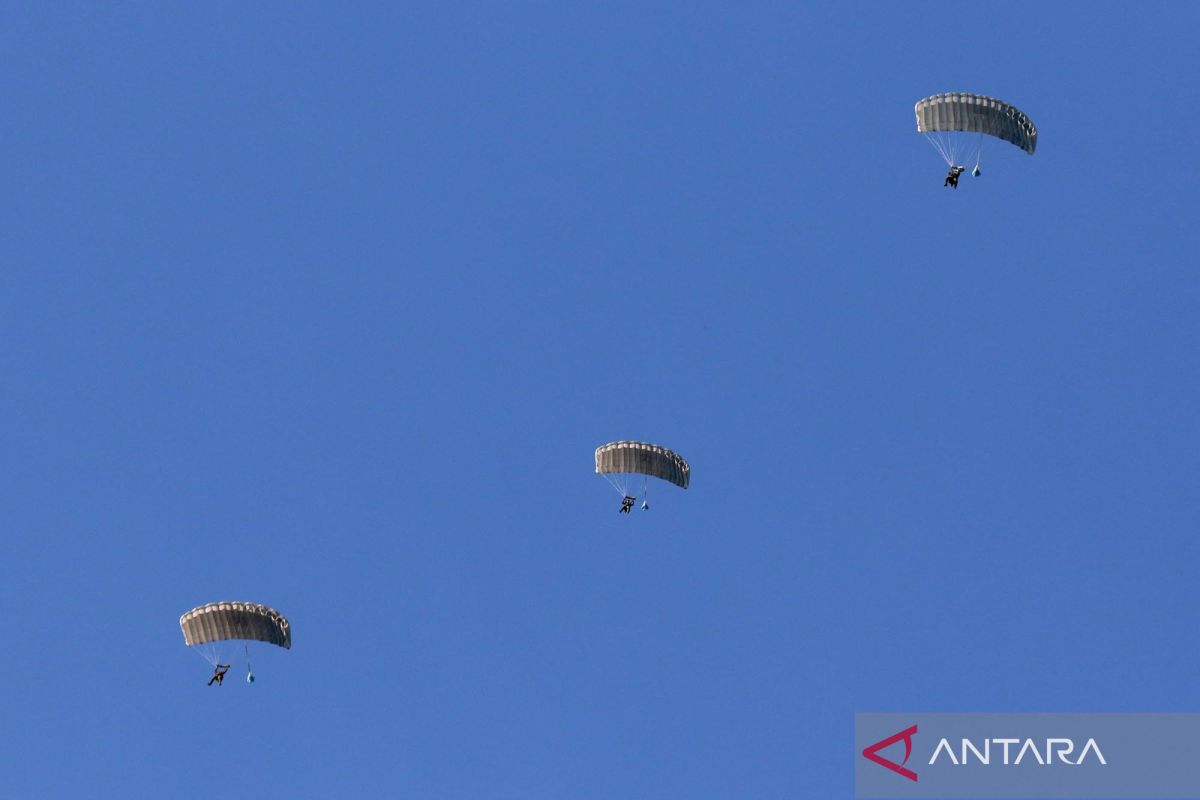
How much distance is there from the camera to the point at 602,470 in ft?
268

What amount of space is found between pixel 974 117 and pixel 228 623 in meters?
36.9

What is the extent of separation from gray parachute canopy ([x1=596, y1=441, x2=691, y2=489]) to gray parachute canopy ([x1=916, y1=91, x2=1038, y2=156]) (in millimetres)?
19155

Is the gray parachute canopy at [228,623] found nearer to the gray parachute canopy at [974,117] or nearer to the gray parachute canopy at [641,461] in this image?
the gray parachute canopy at [641,461]

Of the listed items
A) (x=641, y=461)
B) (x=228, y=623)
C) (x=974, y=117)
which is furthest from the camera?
(x=641, y=461)

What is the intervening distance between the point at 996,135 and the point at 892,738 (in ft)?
88.5

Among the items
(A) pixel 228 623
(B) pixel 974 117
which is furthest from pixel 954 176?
(A) pixel 228 623

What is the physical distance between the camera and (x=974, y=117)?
73.2 meters

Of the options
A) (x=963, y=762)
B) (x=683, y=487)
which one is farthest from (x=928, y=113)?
(x=963, y=762)

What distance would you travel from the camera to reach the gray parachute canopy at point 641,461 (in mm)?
81250

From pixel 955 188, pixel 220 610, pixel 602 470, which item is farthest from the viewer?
pixel 602 470

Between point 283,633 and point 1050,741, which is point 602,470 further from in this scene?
point 1050,741

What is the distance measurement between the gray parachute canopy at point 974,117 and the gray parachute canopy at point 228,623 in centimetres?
3345

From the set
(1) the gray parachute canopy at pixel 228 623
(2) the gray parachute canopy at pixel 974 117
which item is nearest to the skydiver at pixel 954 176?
(2) the gray parachute canopy at pixel 974 117

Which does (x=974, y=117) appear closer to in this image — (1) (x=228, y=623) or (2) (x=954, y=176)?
(2) (x=954, y=176)
